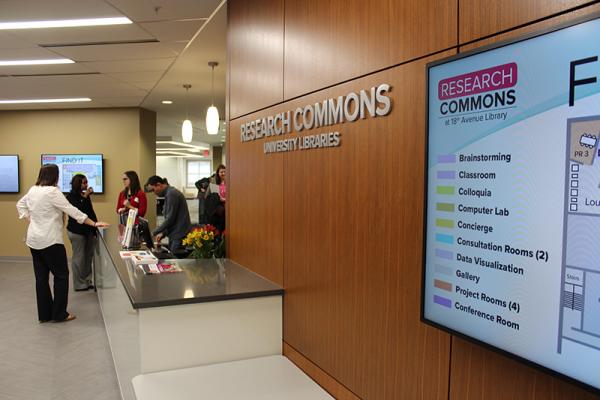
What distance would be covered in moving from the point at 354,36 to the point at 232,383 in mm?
1692

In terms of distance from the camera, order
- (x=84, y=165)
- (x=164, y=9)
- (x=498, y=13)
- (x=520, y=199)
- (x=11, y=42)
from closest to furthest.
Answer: (x=520, y=199) < (x=498, y=13) < (x=164, y=9) < (x=11, y=42) < (x=84, y=165)

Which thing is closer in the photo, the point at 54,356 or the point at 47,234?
the point at 54,356

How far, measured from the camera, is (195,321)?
248cm

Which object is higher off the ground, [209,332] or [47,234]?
[47,234]

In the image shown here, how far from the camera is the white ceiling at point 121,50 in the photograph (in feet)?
12.2

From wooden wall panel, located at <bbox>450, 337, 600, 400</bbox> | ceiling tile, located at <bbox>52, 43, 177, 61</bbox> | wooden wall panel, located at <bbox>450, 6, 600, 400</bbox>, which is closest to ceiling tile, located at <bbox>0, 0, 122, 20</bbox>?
ceiling tile, located at <bbox>52, 43, 177, 61</bbox>

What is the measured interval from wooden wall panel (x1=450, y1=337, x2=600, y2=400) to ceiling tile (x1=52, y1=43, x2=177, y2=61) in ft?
14.2

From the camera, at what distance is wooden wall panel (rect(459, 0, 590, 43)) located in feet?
3.78

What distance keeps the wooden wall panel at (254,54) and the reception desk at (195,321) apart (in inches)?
45.1

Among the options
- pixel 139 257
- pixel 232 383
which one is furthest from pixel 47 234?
pixel 232 383

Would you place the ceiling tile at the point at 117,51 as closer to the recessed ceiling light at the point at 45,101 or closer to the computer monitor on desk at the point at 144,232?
the computer monitor on desk at the point at 144,232

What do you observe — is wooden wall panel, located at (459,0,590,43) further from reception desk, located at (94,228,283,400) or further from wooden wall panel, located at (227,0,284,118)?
reception desk, located at (94,228,283,400)

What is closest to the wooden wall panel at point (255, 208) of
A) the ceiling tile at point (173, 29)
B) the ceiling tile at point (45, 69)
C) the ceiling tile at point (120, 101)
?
the ceiling tile at point (173, 29)

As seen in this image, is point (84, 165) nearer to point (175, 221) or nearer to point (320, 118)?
point (175, 221)
